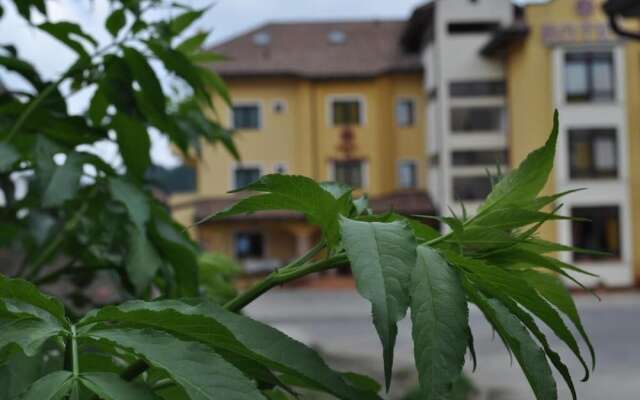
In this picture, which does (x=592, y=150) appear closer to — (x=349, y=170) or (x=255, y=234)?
(x=349, y=170)

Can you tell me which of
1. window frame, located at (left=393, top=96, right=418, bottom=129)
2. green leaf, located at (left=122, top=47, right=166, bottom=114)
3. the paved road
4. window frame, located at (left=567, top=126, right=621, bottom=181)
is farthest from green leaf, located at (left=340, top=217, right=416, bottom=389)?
window frame, located at (left=393, top=96, right=418, bottom=129)

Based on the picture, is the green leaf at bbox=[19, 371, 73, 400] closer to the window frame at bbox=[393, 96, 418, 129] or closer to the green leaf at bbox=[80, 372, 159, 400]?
the green leaf at bbox=[80, 372, 159, 400]

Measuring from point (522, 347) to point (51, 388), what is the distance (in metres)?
0.25

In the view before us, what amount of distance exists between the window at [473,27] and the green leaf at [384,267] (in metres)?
18.8

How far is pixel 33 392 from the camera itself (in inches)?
16.6

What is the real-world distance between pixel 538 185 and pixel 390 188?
65.0ft

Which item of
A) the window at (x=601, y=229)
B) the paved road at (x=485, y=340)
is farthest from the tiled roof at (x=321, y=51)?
the window at (x=601, y=229)

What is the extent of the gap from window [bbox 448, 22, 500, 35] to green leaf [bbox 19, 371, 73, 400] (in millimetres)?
18882

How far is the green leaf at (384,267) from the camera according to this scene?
0.43 metres

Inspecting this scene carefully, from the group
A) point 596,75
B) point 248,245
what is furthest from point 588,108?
point 248,245

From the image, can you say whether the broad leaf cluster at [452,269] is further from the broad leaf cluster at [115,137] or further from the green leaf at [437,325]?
the broad leaf cluster at [115,137]

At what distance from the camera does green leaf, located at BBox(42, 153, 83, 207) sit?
99 cm

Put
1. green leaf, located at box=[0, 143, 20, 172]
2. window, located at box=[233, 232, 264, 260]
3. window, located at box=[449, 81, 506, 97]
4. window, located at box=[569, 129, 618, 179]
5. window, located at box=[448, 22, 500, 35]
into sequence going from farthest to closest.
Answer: window, located at box=[233, 232, 264, 260] → window, located at box=[448, 22, 500, 35] → window, located at box=[449, 81, 506, 97] → window, located at box=[569, 129, 618, 179] → green leaf, located at box=[0, 143, 20, 172]

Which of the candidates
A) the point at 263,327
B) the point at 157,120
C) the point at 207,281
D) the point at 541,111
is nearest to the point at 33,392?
the point at 263,327
